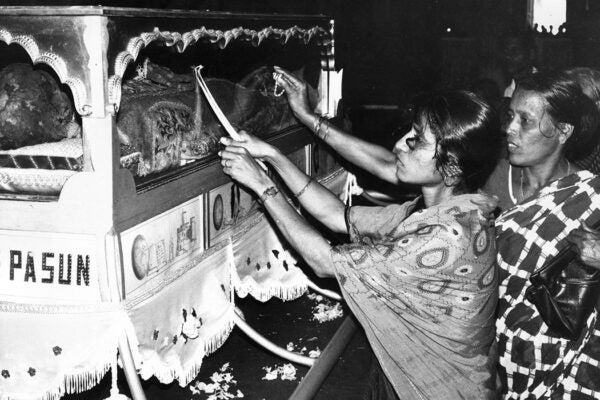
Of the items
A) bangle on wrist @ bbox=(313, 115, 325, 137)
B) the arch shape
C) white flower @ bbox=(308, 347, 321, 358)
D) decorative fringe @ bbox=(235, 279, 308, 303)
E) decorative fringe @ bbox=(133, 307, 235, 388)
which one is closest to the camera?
the arch shape

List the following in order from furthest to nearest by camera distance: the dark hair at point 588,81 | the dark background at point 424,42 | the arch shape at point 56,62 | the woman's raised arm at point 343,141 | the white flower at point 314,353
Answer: the dark background at point 424,42
the white flower at point 314,353
the woman's raised arm at point 343,141
the dark hair at point 588,81
the arch shape at point 56,62

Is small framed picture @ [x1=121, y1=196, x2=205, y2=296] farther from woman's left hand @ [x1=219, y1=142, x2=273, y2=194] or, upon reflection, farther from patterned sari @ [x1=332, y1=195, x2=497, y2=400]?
patterned sari @ [x1=332, y1=195, x2=497, y2=400]

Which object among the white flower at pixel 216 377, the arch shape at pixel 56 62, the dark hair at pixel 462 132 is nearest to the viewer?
the arch shape at pixel 56 62

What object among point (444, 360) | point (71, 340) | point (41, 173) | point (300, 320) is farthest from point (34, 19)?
point (300, 320)

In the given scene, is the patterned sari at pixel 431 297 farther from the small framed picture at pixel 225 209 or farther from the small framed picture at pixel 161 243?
the small framed picture at pixel 225 209

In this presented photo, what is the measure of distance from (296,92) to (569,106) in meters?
1.49

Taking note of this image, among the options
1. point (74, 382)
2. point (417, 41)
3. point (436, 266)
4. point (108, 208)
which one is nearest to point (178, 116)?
point (108, 208)

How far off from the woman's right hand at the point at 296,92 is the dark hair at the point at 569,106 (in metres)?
1.24

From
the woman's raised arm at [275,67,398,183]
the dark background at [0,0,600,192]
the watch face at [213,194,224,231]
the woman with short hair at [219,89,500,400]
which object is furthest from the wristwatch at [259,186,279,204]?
the dark background at [0,0,600,192]

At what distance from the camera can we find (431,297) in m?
1.98

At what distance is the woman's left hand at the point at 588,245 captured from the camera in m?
2.04

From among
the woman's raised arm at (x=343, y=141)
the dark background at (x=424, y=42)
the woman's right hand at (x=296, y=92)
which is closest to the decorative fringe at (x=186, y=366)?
the woman's raised arm at (x=343, y=141)

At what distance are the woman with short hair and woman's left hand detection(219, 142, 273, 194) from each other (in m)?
0.23

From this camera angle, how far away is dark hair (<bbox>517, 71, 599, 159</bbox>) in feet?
7.54
